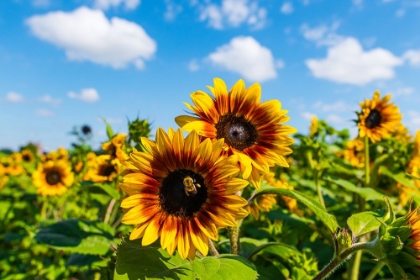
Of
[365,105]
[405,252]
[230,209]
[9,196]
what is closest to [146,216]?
[230,209]

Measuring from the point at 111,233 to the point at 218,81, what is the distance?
1.28 m

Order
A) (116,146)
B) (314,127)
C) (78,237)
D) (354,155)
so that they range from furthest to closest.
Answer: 1. (354,155)
2. (314,127)
3. (116,146)
4. (78,237)

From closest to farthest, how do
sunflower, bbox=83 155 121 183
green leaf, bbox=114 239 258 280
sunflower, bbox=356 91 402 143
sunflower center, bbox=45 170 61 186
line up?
1. green leaf, bbox=114 239 258 280
2. sunflower, bbox=83 155 121 183
3. sunflower, bbox=356 91 402 143
4. sunflower center, bbox=45 170 61 186

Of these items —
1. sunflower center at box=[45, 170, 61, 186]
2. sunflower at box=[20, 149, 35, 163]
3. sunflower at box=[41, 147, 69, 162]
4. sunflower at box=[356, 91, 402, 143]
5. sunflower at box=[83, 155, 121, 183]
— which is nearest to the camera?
sunflower at box=[83, 155, 121, 183]

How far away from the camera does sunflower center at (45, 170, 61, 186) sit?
4.86 metres

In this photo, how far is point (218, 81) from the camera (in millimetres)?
1700

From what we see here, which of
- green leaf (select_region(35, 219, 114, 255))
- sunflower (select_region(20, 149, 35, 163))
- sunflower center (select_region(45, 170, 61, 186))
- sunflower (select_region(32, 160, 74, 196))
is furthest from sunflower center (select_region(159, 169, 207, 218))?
sunflower (select_region(20, 149, 35, 163))

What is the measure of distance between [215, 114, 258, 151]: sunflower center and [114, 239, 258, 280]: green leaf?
440mm

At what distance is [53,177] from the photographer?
4.91 m

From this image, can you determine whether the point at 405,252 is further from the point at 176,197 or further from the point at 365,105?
the point at 365,105

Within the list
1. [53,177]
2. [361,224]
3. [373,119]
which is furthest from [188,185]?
[53,177]

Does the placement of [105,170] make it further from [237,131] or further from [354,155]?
[354,155]

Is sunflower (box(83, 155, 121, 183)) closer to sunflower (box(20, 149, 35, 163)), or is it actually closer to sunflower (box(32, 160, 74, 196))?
sunflower (box(32, 160, 74, 196))

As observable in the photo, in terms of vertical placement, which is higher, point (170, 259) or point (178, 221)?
point (178, 221)
